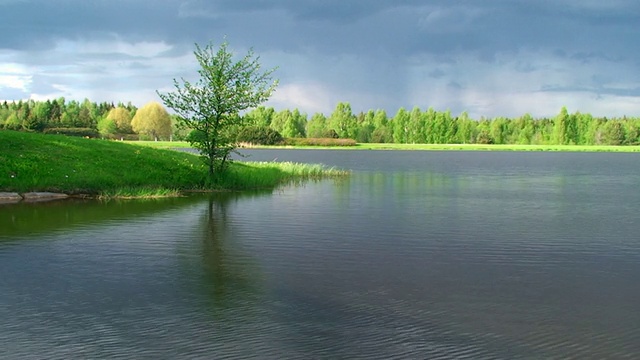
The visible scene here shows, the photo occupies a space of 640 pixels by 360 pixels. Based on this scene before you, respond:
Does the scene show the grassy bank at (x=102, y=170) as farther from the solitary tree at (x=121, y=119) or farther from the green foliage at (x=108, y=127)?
the solitary tree at (x=121, y=119)

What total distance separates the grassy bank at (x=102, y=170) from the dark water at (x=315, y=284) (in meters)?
5.14

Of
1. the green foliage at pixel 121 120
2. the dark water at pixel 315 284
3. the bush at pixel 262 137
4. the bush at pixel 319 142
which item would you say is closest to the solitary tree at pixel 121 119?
the green foliage at pixel 121 120

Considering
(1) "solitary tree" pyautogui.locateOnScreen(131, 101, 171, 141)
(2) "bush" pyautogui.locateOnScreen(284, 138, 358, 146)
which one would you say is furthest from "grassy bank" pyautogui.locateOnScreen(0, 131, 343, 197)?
(1) "solitary tree" pyautogui.locateOnScreen(131, 101, 171, 141)

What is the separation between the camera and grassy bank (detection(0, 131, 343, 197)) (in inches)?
1262

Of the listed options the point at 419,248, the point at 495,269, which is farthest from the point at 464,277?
the point at 419,248

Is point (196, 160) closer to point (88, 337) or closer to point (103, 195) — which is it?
point (103, 195)

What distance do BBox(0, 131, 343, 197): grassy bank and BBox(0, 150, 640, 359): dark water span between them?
5.14 m

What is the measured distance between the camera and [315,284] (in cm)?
1412

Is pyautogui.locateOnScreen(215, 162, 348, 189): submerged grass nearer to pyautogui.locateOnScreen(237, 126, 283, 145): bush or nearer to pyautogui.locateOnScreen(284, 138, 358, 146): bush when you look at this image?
pyautogui.locateOnScreen(237, 126, 283, 145): bush

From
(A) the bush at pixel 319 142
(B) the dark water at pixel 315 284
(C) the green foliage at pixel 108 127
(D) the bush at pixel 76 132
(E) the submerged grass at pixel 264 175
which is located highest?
(C) the green foliage at pixel 108 127

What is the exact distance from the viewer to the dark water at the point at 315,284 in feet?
33.7

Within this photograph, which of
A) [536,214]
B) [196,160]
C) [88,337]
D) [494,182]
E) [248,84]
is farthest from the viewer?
[494,182]

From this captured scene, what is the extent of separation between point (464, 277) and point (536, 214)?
1447 cm

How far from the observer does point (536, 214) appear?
2814cm
